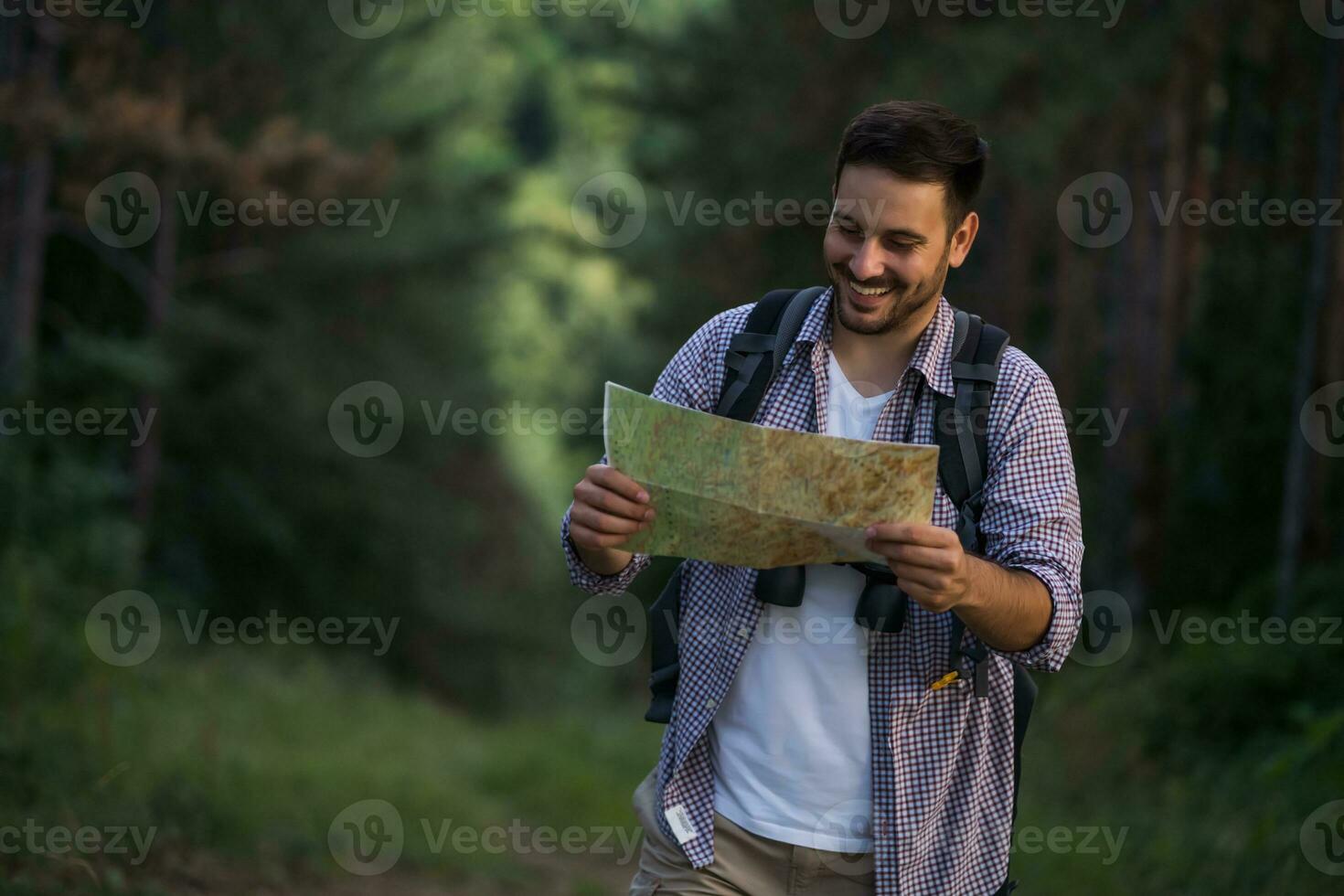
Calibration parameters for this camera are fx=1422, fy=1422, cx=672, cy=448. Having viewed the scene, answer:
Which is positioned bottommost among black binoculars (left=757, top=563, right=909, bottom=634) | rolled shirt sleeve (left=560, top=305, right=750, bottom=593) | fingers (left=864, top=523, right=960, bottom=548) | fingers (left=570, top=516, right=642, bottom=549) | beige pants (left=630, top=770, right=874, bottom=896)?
beige pants (left=630, top=770, right=874, bottom=896)

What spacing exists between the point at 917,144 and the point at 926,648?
0.99 metres

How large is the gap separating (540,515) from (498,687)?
24.3ft

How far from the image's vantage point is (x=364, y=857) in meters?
7.70

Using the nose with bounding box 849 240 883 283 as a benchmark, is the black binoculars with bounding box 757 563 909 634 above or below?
below

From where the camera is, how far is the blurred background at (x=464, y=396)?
7387 mm

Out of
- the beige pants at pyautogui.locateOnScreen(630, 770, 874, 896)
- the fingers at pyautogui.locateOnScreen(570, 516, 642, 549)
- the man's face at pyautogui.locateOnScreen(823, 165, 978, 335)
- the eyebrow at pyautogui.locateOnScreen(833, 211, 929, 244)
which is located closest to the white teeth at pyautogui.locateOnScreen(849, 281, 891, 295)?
the man's face at pyautogui.locateOnScreen(823, 165, 978, 335)

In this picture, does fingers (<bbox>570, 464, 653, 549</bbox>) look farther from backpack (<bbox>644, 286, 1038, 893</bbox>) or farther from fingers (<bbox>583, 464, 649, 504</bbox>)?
backpack (<bbox>644, 286, 1038, 893</bbox>)

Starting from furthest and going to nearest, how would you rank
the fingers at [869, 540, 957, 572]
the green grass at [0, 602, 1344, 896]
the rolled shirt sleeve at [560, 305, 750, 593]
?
the green grass at [0, 602, 1344, 896] < the rolled shirt sleeve at [560, 305, 750, 593] < the fingers at [869, 540, 957, 572]

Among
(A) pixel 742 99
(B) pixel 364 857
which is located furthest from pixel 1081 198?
(B) pixel 364 857

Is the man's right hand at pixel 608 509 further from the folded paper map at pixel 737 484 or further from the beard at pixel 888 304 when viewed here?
the beard at pixel 888 304

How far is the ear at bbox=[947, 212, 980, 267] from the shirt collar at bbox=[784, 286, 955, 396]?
0.09 m

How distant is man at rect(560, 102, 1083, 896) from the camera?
108 inches

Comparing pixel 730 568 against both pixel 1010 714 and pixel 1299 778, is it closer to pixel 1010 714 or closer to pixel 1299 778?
pixel 1010 714

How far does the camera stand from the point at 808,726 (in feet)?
9.11
